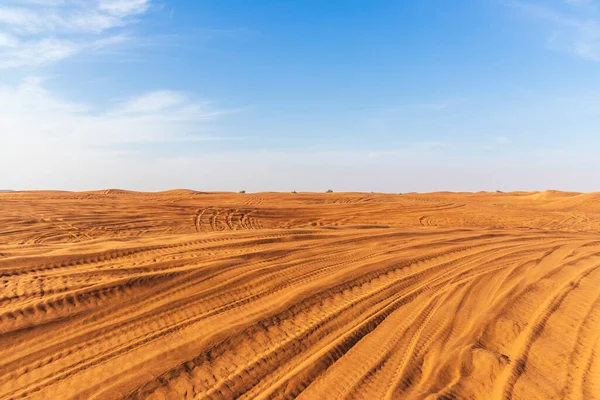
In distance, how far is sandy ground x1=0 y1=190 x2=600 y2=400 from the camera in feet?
13.8

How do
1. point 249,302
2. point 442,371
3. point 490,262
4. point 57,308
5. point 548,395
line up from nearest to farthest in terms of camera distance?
point 548,395 → point 442,371 → point 57,308 → point 249,302 → point 490,262

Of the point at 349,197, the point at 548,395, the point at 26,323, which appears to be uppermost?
the point at 349,197

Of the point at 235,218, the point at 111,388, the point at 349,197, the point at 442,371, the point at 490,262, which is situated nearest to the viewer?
the point at 111,388

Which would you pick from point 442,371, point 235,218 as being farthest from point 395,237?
point 235,218

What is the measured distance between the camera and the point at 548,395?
4.27 m

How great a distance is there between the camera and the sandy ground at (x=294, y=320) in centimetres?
420

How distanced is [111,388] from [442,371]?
138 inches

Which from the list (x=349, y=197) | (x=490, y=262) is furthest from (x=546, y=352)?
(x=349, y=197)

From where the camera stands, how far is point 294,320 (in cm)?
553

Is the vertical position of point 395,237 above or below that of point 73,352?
above

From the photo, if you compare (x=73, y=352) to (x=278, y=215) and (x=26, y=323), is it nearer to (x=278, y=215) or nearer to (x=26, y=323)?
(x=26, y=323)

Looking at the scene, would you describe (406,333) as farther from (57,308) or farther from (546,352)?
(57,308)

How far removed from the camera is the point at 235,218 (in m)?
16.0

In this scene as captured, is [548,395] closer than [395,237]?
Yes
